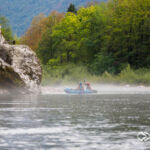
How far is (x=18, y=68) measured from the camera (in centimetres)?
4425

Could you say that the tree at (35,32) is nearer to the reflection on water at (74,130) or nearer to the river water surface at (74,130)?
the reflection on water at (74,130)

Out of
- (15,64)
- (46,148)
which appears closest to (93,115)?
(46,148)

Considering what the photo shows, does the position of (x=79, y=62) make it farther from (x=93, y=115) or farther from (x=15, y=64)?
(x=93, y=115)

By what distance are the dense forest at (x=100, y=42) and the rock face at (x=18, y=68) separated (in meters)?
23.4

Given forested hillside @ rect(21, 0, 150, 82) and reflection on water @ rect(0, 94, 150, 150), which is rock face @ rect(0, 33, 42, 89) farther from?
forested hillside @ rect(21, 0, 150, 82)

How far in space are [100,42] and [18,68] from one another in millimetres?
41383

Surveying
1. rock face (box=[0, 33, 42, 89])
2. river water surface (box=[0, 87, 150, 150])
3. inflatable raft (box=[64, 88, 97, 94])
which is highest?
rock face (box=[0, 33, 42, 89])

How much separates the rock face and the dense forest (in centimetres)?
2340

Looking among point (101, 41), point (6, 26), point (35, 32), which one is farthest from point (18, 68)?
point (6, 26)

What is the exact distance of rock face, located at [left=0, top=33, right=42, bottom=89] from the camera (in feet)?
140

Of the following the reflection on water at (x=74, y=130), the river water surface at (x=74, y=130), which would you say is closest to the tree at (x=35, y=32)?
the reflection on water at (x=74, y=130)

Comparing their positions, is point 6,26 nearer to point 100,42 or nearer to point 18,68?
point 100,42

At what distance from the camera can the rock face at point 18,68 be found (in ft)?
140

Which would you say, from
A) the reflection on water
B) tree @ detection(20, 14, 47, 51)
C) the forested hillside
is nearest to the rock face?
the reflection on water
